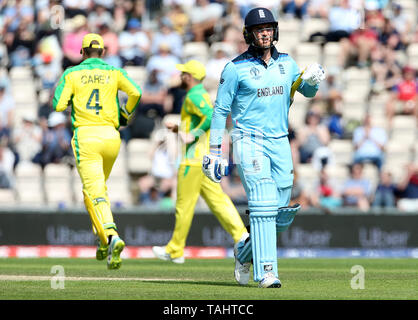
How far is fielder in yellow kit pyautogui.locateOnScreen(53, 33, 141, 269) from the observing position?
10.4m

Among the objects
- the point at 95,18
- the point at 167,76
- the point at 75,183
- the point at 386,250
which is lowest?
the point at 386,250

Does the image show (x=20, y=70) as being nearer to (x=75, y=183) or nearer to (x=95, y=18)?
(x=95, y=18)

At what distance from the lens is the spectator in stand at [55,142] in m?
17.3

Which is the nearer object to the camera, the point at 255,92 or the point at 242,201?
the point at 255,92

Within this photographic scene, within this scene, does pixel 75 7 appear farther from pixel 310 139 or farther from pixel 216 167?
pixel 216 167

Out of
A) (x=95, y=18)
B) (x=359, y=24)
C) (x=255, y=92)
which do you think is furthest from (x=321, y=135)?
(x=255, y=92)

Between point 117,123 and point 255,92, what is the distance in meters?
2.52

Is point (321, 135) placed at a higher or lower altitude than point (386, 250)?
higher

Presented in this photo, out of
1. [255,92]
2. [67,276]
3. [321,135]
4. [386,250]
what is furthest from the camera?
[321,135]

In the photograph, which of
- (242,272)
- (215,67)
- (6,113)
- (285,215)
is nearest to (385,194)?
(215,67)

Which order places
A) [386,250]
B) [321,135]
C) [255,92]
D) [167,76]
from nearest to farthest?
[255,92] < [386,250] < [321,135] < [167,76]

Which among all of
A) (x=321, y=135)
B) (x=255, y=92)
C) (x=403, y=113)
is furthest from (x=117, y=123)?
(x=403, y=113)

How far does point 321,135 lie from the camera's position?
55.9ft

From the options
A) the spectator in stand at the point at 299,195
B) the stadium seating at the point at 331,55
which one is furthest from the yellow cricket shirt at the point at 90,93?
the stadium seating at the point at 331,55
